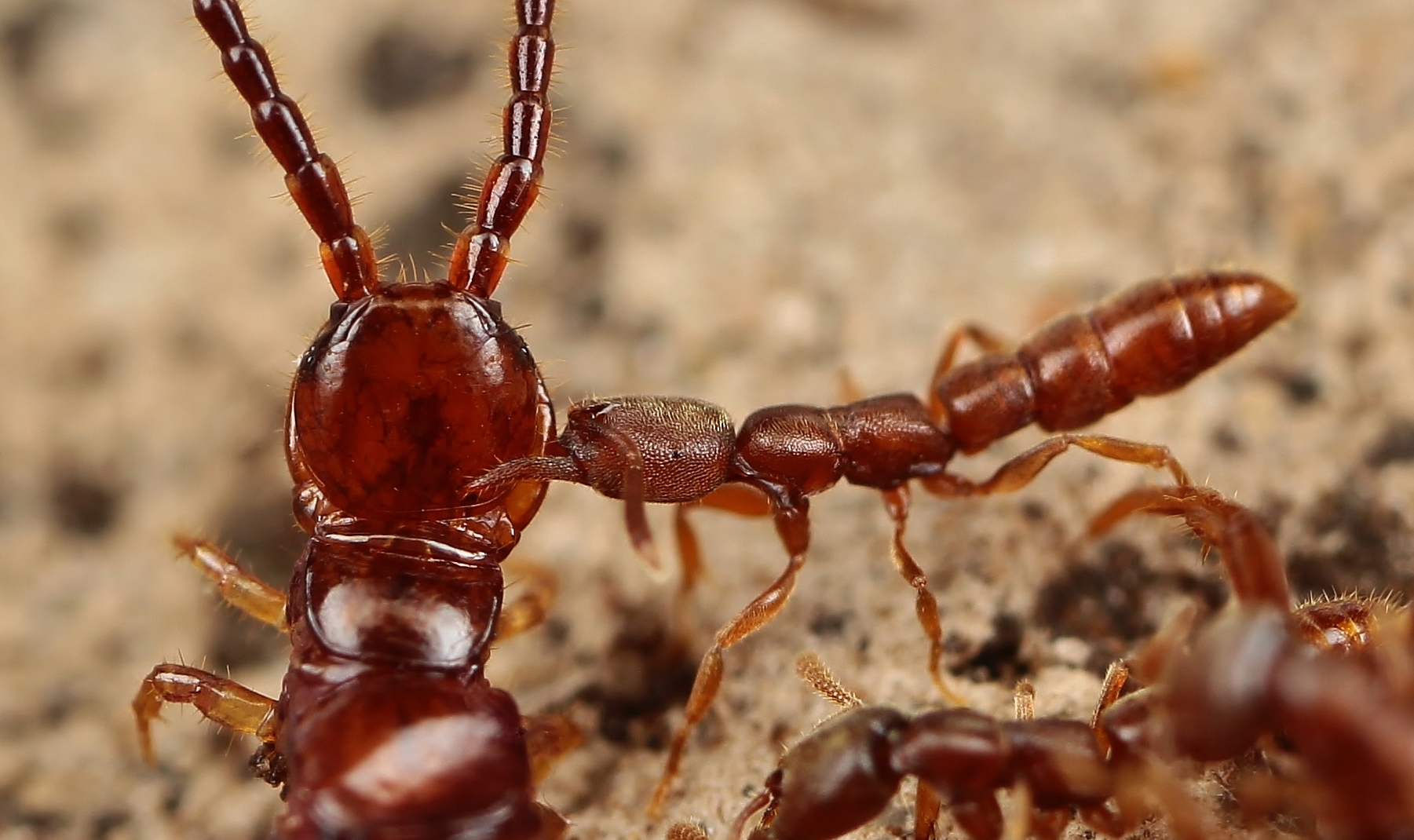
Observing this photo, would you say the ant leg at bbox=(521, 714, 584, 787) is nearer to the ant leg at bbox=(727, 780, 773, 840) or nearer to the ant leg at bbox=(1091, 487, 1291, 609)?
Answer: the ant leg at bbox=(727, 780, 773, 840)

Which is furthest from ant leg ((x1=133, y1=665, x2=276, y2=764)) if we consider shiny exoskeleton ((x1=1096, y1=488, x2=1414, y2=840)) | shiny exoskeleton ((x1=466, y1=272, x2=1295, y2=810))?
shiny exoskeleton ((x1=1096, y1=488, x2=1414, y2=840))

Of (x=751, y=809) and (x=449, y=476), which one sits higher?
(x=449, y=476)

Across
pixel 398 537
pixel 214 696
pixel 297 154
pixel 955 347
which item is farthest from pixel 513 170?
pixel 955 347

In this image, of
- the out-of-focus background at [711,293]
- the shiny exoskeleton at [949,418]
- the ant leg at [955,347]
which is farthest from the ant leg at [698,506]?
the ant leg at [955,347]

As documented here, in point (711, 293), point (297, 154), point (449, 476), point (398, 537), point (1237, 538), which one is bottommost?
point (1237, 538)

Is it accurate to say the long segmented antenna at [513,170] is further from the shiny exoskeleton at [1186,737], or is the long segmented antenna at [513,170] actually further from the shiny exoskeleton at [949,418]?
the shiny exoskeleton at [1186,737]

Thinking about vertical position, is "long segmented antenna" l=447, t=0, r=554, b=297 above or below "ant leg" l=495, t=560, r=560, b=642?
above

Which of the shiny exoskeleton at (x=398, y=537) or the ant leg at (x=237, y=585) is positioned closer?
the shiny exoskeleton at (x=398, y=537)

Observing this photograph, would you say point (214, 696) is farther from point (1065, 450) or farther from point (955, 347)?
point (955, 347)
